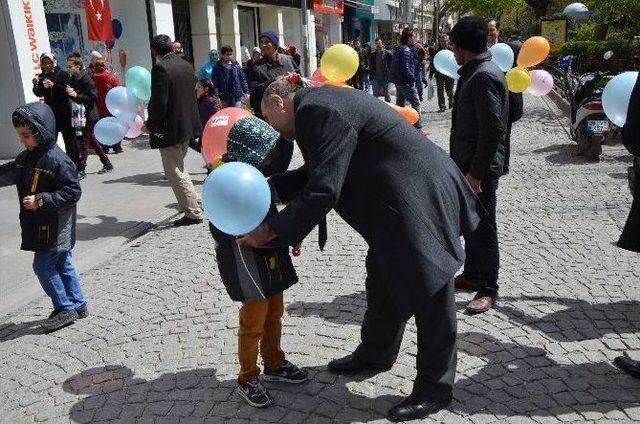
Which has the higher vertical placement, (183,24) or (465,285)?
(183,24)

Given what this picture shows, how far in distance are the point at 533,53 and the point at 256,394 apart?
4753mm

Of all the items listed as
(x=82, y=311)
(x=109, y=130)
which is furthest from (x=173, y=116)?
(x=82, y=311)

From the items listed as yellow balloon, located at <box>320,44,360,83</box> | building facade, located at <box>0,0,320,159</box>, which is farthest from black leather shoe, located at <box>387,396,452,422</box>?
building facade, located at <box>0,0,320,159</box>

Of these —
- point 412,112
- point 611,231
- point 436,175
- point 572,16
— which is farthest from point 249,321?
point 572,16


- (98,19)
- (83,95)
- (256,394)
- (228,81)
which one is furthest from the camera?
(98,19)

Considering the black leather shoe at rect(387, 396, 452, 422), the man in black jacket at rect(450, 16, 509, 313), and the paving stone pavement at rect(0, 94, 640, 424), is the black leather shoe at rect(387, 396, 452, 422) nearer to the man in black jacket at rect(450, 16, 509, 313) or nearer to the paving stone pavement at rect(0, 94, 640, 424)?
the paving stone pavement at rect(0, 94, 640, 424)

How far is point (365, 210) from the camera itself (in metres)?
2.58

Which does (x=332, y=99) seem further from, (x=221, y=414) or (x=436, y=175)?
(x=221, y=414)

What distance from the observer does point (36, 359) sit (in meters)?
3.64

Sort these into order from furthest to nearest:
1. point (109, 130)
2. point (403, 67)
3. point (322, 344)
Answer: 1. point (403, 67)
2. point (109, 130)
3. point (322, 344)

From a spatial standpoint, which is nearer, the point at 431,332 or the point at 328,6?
the point at 431,332

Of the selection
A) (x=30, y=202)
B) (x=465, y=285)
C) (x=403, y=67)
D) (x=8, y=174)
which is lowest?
(x=465, y=285)

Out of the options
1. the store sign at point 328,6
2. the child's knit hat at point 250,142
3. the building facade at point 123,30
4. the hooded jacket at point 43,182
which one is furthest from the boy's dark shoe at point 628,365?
the store sign at point 328,6

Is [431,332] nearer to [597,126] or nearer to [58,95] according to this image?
[597,126]
